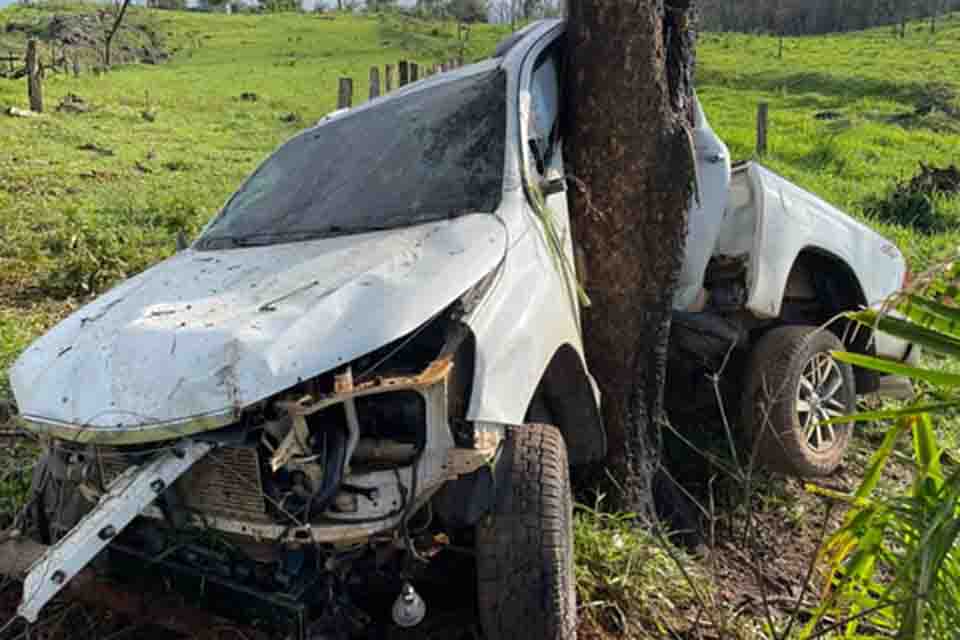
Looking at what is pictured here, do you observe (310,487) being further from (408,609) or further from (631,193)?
(631,193)

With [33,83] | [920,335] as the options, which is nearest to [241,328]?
[920,335]

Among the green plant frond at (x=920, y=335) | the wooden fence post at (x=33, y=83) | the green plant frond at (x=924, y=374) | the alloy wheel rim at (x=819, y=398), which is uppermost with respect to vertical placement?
the wooden fence post at (x=33, y=83)

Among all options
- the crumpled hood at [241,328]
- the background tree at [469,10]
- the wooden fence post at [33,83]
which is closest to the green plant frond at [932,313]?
the crumpled hood at [241,328]

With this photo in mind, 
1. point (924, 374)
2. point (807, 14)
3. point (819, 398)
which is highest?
point (807, 14)

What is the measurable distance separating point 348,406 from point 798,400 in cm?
257

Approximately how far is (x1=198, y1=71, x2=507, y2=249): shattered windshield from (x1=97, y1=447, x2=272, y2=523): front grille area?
1162 millimetres

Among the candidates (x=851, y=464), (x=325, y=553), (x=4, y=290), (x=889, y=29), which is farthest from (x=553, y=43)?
(x=889, y=29)

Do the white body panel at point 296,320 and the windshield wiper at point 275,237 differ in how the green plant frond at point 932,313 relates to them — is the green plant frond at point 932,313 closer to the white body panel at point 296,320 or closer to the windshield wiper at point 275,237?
the white body panel at point 296,320

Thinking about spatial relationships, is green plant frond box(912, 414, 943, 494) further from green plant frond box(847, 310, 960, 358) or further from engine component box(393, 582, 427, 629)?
engine component box(393, 582, 427, 629)

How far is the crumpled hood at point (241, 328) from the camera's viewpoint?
2.05 meters

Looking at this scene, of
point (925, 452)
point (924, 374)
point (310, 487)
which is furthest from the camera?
point (310, 487)

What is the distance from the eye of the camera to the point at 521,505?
2328 mm

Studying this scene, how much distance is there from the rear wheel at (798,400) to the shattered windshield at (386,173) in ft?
5.66

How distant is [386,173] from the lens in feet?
10.7
